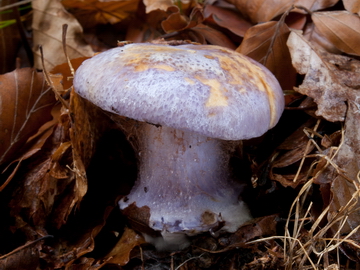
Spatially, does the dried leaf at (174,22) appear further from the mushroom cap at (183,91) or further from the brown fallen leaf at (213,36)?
the mushroom cap at (183,91)

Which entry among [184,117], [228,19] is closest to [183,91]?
[184,117]

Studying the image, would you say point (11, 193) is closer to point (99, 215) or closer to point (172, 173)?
point (99, 215)

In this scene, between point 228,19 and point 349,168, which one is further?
point 228,19

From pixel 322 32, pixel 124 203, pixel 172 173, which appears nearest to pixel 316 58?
pixel 322 32

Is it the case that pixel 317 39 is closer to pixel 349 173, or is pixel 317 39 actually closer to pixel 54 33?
pixel 349 173

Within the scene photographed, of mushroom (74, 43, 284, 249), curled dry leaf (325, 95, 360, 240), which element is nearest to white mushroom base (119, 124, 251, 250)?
mushroom (74, 43, 284, 249)

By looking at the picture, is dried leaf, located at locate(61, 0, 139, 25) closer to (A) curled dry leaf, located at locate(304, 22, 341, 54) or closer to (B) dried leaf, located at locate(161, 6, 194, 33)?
(B) dried leaf, located at locate(161, 6, 194, 33)
